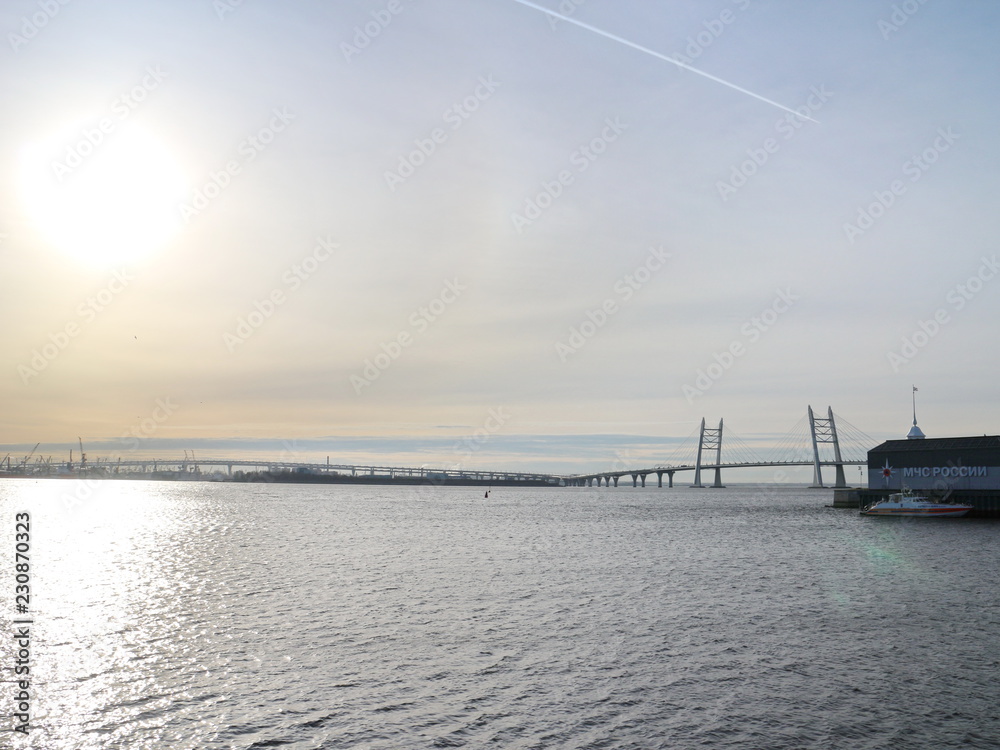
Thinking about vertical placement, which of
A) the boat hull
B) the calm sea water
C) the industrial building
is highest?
the industrial building

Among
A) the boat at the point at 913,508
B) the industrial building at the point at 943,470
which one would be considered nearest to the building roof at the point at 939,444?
the industrial building at the point at 943,470

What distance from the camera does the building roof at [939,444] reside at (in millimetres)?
99875

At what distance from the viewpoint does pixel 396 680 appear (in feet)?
75.7

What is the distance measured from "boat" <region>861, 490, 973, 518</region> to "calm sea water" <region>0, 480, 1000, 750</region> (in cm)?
4855

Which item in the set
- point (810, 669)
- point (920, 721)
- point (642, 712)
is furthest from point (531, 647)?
point (920, 721)

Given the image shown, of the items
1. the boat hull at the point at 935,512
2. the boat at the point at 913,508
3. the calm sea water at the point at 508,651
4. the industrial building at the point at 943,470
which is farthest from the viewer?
the industrial building at the point at 943,470

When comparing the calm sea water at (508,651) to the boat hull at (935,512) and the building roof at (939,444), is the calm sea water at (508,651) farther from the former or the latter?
the building roof at (939,444)

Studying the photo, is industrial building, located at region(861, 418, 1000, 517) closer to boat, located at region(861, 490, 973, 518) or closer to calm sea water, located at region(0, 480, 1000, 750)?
boat, located at region(861, 490, 973, 518)

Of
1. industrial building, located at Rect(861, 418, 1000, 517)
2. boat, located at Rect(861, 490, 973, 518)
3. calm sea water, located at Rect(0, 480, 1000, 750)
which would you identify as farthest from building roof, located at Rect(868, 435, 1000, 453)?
calm sea water, located at Rect(0, 480, 1000, 750)

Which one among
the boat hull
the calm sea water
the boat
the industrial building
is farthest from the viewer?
the industrial building

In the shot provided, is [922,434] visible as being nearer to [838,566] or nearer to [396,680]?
[838,566]

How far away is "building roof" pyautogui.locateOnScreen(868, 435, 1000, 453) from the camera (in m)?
99.9

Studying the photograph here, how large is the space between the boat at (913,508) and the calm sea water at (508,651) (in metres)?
48.5

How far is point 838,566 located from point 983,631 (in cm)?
2206
